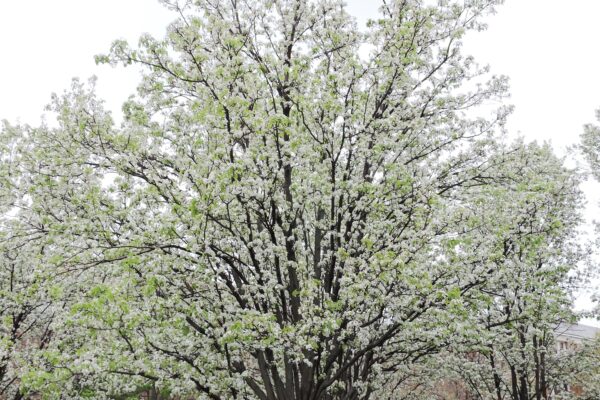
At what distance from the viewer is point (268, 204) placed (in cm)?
979

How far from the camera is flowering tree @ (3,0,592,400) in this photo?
8.48m

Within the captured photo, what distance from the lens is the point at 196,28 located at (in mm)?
9211

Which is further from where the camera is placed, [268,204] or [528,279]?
[528,279]

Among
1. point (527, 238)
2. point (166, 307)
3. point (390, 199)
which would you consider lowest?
point (166, 307)

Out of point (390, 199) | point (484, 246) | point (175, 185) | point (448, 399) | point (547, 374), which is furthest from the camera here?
point (448, 399)

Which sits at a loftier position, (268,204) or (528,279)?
(268,204)

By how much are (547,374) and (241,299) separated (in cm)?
1371

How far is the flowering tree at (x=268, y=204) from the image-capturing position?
8484 millimetres

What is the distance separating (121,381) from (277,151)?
6215mm

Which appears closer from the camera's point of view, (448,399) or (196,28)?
(196,28)

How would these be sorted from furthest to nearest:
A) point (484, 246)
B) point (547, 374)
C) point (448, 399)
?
point (448, 399) → point (547, 374) → point (484, 246)

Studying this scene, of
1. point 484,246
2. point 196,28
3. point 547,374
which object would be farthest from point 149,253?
point 547,374

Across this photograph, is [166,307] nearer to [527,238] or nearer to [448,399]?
[527,238]

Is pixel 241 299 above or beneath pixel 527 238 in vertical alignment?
beneath
